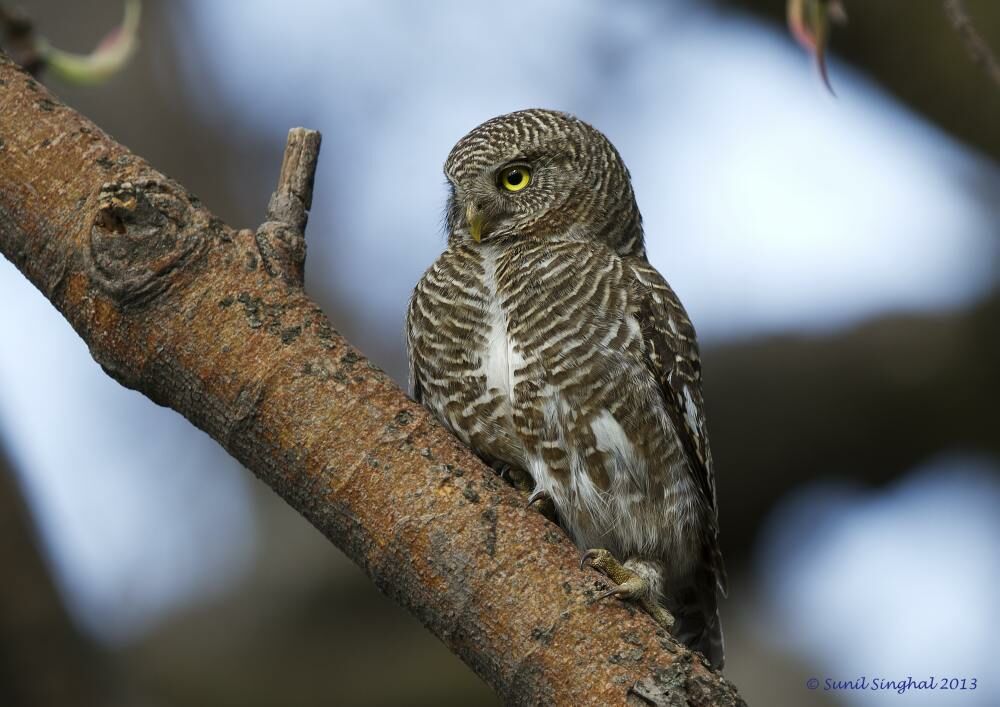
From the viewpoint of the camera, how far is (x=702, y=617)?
433 cm

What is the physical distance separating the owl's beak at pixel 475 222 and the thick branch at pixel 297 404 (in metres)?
1.32

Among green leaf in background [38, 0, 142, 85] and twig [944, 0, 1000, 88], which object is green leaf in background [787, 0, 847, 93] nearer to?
twig [944, 0, 1000, 88]

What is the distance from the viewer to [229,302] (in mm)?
2963

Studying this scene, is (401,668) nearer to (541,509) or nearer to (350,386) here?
(541,509)

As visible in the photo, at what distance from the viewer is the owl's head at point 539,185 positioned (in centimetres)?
434

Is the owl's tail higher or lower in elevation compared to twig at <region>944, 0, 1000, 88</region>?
lower

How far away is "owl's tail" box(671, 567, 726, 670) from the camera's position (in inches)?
170

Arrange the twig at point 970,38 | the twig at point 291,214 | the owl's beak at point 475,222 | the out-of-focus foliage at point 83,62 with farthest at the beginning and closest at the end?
the owl's beak at point 475,222, the out-of-focus foliage at point 83,62, the twig at point 291,214, the twig at point 970,38

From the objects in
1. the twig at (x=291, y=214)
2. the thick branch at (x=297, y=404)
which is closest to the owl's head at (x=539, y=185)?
the twig at (x=291, y=214)

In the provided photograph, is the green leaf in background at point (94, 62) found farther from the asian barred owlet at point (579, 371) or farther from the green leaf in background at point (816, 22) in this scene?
the green leaf in background at point (816, 22)

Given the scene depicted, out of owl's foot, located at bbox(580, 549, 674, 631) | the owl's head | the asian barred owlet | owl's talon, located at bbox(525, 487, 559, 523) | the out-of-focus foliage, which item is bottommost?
owl's foot, located at bbox(580, 549, 674, 631)

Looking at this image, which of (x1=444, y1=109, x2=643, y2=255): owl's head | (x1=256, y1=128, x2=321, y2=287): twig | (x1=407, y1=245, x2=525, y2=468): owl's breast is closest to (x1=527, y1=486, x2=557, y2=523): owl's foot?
(x1=407, y1=245, x2=525, y2=468): owl's breast

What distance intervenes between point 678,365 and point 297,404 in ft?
5.30

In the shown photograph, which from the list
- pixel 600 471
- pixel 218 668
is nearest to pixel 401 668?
pixel 218 668
